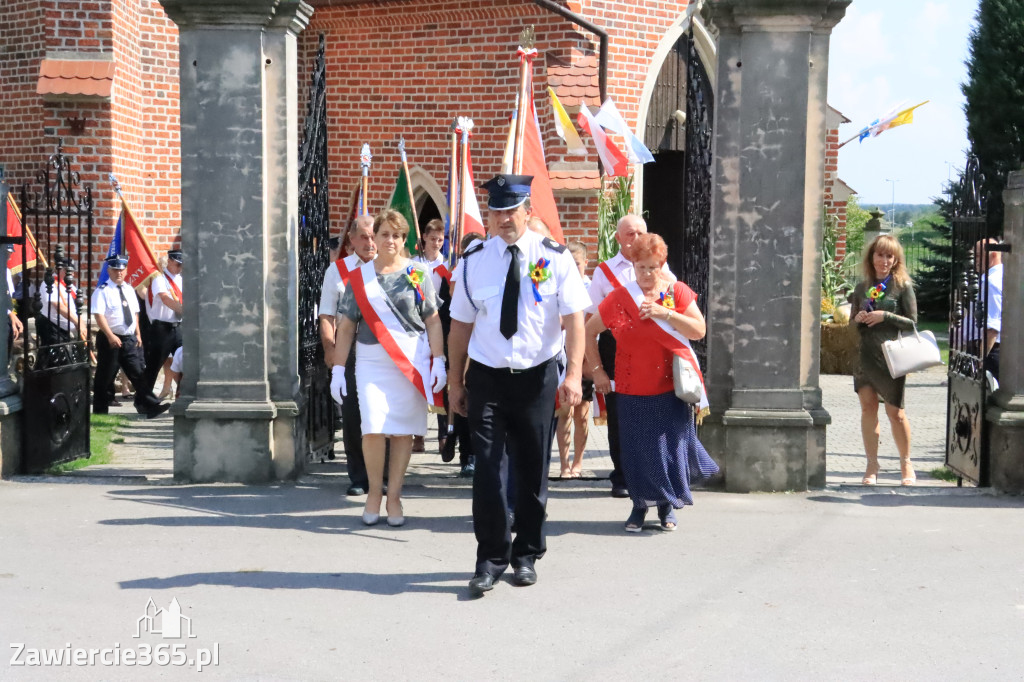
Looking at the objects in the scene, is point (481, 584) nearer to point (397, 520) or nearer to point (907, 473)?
point (397, 520)

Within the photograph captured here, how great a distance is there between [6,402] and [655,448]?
15.7 feet

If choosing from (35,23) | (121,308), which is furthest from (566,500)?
(35,23)

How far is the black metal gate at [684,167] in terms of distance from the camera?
8.71 meters

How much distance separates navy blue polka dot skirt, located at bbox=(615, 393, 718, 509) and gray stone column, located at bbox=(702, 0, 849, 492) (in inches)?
45.4

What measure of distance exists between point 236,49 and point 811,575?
5080 mm

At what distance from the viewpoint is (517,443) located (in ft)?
20.4

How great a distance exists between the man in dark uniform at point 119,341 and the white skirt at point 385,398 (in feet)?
21.9

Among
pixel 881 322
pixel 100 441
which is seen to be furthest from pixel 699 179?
pixel 100 441

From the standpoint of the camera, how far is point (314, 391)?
30.1 feet

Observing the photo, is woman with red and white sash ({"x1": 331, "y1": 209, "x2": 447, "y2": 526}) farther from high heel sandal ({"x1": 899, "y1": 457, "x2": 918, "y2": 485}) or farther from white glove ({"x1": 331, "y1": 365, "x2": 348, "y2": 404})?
high heel sandal ({"x1": 899, "y1": 457, "x2": 918, "y2": 485})

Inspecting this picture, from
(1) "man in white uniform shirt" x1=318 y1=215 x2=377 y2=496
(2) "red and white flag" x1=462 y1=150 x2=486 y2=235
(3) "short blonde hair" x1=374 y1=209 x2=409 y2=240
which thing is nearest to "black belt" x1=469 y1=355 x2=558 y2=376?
(3) "short blonde hair" x1=374 y1=209 x2=409 y2=240

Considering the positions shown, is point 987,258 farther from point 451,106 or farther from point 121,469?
point 451,106

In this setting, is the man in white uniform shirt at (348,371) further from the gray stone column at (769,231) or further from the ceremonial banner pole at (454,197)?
A: the gray stone column at (769,231)

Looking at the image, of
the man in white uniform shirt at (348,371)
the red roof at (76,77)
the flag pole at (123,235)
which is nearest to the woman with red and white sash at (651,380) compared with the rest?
the man in white uniform shirt at (348,371)
